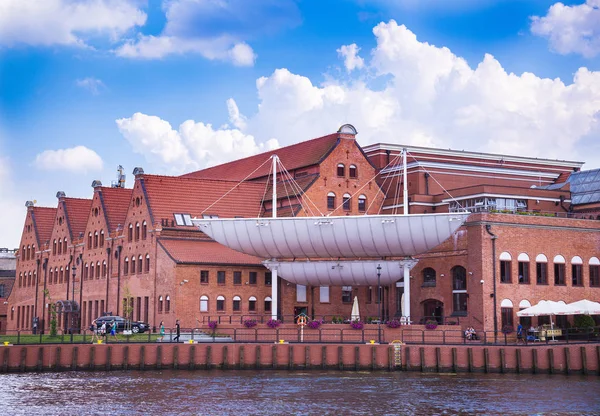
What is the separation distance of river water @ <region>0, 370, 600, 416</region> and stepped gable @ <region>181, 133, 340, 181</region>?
32.1 meters

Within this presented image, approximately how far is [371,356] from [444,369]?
481cm

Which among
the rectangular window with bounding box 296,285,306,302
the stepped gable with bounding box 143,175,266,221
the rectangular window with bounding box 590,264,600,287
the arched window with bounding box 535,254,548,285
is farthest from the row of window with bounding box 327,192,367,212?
the rectangular window with bounding box 590,264,600,287

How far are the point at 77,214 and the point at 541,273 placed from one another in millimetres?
54980

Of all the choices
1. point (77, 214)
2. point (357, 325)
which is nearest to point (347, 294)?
point (357, 325)

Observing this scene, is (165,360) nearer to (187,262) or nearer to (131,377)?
(131,377)

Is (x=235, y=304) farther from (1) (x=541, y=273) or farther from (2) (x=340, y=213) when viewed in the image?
(1) (x=541, y=273)

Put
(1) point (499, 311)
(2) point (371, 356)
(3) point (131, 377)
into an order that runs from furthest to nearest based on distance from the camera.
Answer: (1) point (499, 311)
(2) point (371, 356)
(3) point (131, 377)

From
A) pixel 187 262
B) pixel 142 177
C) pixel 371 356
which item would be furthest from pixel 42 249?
pixel 371 356

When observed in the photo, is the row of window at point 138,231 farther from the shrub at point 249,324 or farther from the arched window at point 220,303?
the shrub at point 249,324

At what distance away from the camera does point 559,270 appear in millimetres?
79062

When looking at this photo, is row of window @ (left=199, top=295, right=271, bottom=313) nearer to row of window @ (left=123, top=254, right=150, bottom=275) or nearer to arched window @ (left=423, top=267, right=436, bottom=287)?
row of window @ (left=123, top=254, right=150, bottom=275)

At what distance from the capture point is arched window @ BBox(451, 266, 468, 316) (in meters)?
76.8

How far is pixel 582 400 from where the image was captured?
49.2 meters

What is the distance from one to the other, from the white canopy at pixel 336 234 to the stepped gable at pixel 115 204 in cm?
2327
